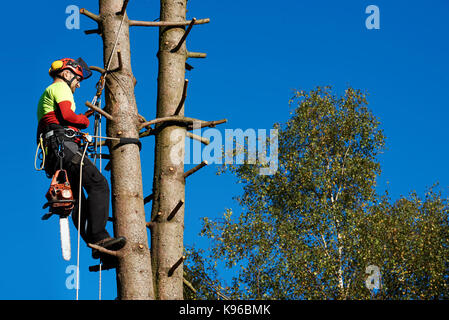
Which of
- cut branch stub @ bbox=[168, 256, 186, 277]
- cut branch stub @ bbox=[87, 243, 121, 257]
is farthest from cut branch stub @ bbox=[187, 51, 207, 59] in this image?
cut branch stub @ bbox=[87, 243, 121, 257]

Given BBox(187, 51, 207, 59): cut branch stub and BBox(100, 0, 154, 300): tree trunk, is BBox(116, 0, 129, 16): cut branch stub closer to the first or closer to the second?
BBox(100, 0, 154, 300): tree trunk

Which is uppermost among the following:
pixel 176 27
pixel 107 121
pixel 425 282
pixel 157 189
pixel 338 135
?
pixel 338 135

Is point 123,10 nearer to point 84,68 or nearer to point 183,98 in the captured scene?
point 84,68

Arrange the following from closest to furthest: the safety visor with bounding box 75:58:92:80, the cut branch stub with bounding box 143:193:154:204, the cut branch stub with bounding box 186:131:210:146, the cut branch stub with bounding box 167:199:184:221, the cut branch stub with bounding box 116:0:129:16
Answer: the cut branch stub with bounding box 167:199:184:221 → the cut branch stub with bounding box 116:0:129:16 → the cut branch stub with bounding box 143:193:154:204 → the cut branch stub with bounding box 186:131:210:146 → the safety visor with bounding box 75:58:92:80

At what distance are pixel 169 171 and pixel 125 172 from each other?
0.52 metres

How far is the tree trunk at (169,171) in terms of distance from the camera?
6309mm

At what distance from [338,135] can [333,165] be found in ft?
5.94

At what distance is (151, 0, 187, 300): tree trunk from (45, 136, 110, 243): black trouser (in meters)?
0.51

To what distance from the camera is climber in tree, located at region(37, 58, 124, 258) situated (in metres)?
6.52

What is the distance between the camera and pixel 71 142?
6.87 meters

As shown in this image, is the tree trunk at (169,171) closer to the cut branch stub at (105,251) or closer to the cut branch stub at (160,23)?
the cut branch stub at (160,23)
